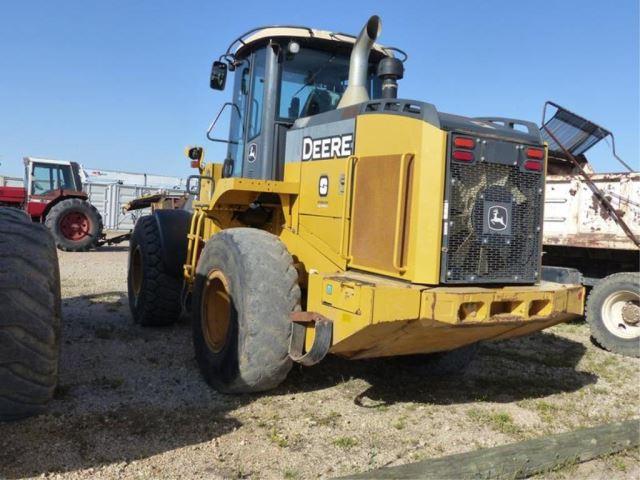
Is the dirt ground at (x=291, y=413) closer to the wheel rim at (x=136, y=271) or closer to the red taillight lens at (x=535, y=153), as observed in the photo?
the wheel rim at (x=136, y=271)

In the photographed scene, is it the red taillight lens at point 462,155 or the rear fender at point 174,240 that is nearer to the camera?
the red taillight lens at point 462,155

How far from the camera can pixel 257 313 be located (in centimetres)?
427

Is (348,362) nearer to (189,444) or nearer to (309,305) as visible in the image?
(309,305)

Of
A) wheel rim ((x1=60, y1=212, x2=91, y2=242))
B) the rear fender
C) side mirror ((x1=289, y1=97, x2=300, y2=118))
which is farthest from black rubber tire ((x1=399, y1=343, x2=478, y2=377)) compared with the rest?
wheel rim ((x1=60, y1=212, x2=91, y2=242))

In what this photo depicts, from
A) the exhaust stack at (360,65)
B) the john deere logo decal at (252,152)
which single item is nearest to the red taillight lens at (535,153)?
the exhaust stack at (360,65)

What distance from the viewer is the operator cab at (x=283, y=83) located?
5.33 metres

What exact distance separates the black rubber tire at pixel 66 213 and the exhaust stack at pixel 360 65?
40.8 feet

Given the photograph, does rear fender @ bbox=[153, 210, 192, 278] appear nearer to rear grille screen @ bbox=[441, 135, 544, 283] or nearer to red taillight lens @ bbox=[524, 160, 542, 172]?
rear grille screen @ bbox=[441, 135, 544, 283]

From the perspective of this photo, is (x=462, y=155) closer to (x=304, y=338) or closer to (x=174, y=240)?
(x=304, y=338)

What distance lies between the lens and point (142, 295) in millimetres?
6844

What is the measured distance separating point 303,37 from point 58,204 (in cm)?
1252

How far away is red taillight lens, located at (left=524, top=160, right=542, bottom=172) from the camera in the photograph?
4.39 metres

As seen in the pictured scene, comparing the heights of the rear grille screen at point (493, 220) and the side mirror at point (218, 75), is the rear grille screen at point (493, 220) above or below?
below

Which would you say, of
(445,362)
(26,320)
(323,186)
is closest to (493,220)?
(323,186)
